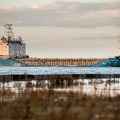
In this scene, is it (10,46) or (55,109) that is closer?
(55,109)

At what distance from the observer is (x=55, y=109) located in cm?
1742

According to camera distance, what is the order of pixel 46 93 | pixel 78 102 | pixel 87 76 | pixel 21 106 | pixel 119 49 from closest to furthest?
1. pixel 21 106
2. pixel 78 102
3. pixel 46 93
4. pixel 87 76
5. pixel 119 49

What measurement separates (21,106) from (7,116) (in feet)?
12.5

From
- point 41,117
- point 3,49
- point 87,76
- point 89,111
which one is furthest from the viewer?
point 3,49

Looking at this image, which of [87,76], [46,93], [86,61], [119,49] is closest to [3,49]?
[86,61]

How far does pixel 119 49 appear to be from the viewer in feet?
577

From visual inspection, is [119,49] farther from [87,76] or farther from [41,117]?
[41,117]

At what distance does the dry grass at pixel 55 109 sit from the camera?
1688 centimetres

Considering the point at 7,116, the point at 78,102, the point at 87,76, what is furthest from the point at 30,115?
the point at 87,76

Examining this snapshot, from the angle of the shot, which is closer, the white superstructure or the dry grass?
the dry grass

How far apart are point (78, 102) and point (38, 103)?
227 centimetres

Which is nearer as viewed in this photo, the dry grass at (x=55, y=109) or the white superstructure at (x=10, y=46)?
the dry grass at (x=55, y=109)

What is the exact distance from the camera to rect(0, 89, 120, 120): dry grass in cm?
1688

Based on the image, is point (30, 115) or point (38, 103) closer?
point (30, 115)
